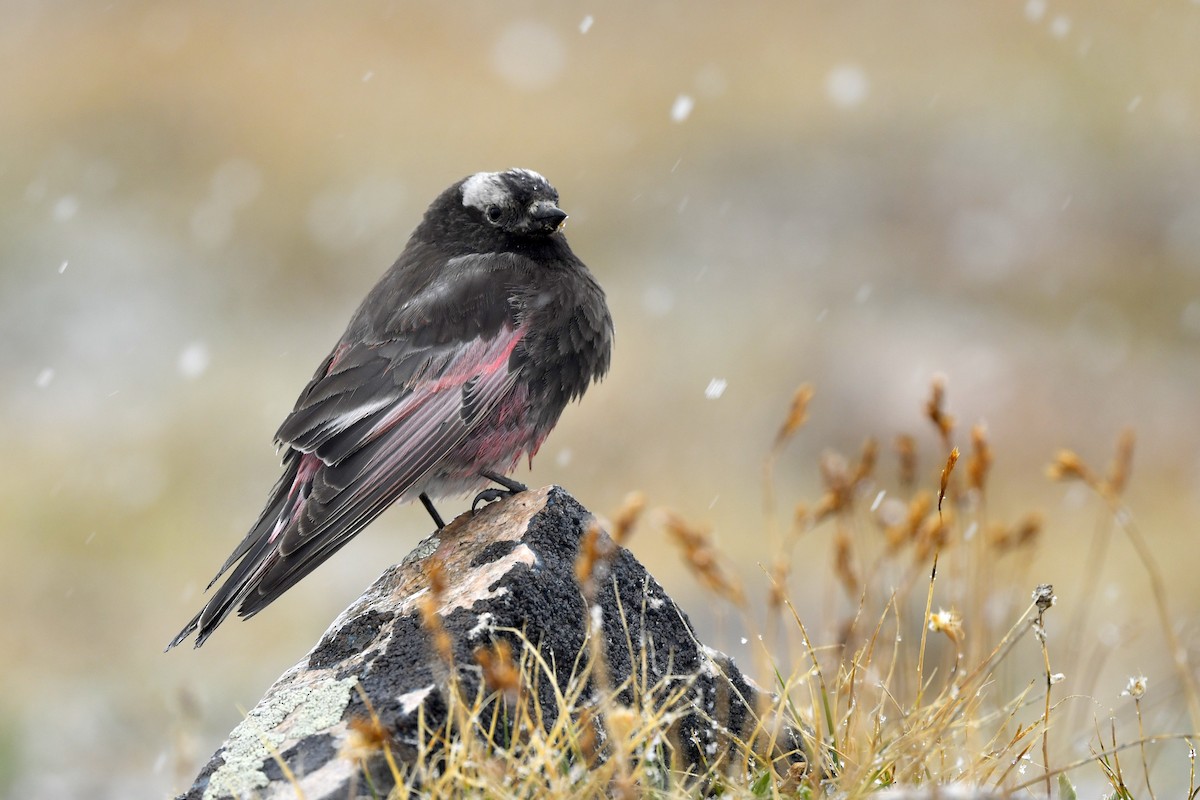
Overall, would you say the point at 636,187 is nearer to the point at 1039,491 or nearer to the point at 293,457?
the point at 1039,491

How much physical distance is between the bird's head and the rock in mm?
1517

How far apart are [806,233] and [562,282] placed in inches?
499

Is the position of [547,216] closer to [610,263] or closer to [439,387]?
[439,387]

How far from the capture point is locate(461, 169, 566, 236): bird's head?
534 centimetres

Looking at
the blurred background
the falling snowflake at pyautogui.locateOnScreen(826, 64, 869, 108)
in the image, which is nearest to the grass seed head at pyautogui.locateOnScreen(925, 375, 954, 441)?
the blurred background

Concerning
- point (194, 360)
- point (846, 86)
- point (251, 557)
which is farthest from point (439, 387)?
point (846, 86)

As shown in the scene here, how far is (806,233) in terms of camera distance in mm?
17328

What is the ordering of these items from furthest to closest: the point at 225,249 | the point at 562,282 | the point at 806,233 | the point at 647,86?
1. the point at 647,86
2. the point at 225,249
3. the point at 806,233
4. the point at 562,282

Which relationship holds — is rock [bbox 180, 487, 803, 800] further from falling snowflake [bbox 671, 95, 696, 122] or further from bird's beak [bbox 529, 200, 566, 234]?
falling snowflake [bbox 671, 95, 696, 122]

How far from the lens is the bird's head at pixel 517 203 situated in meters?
5.34

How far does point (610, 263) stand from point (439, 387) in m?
12.4

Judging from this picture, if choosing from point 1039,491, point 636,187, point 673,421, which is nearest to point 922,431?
point 1039,491

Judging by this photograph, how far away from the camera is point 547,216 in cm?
531

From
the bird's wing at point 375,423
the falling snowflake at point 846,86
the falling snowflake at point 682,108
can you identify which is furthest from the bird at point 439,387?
the falling snowflake at point 682,108
